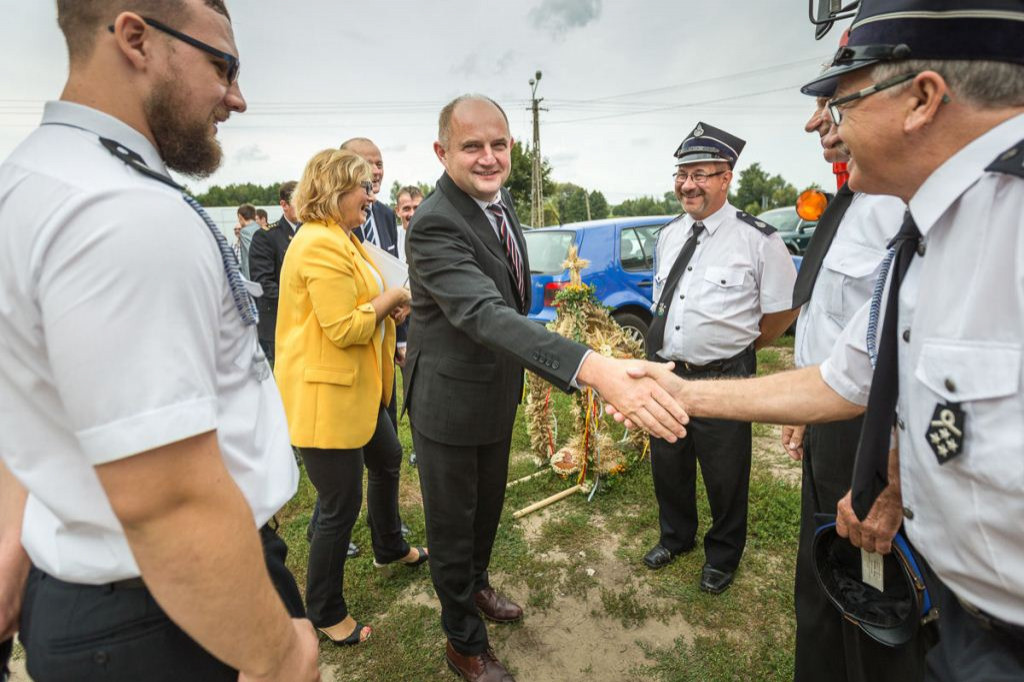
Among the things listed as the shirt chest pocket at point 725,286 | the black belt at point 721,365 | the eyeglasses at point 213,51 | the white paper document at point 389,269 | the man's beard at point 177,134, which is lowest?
the black belt at point 721,365

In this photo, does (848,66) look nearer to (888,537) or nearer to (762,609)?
(888,537)

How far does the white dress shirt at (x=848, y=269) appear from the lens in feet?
7.18

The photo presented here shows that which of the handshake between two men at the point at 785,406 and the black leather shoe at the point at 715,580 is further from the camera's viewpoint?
the black leather shoe at the point at 715,580

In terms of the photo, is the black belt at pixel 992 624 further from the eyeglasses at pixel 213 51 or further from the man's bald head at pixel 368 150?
the man's bald head at pixel 368 150

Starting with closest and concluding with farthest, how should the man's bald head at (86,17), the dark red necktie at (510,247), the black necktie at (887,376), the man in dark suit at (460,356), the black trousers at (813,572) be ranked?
the man's bald head at (86,17)
the black necktie at (887,376)
the black trousers at (813,572)
the man in dark suit at (460,356)
the dark red necktie at (510,247)

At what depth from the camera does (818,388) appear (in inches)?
68.1

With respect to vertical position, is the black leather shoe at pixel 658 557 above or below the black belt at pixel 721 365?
below

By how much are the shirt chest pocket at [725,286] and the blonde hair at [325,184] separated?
209cm

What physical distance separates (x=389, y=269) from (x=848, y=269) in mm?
2208

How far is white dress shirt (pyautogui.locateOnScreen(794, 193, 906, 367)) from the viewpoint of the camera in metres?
2.19

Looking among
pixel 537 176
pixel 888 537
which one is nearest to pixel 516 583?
pixel 888 537

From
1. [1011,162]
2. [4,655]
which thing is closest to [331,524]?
[4,655]

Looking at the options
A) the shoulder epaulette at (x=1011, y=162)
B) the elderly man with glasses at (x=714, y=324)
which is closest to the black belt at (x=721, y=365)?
the elderly man with glasses at (x=714, y=324)

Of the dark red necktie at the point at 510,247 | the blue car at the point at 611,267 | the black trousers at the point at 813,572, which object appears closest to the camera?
the black trousers at the point at 813,572
